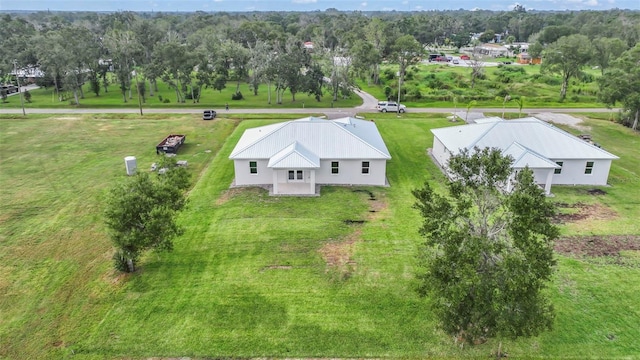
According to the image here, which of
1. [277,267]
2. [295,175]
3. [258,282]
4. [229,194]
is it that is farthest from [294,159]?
[258,282]

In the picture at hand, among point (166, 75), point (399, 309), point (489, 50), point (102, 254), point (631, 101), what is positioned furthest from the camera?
point (489, 50)

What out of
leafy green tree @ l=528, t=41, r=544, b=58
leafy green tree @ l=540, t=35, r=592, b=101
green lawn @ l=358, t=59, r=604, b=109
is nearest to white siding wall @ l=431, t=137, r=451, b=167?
green lawn @ l=358, t=59, r=604, b=109

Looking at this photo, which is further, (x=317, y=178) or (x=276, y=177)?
(x=317, y=178)

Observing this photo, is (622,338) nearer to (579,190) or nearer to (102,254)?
(579,190)

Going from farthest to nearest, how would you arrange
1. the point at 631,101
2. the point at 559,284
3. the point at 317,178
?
1. the point at 631,101
2. the point at 317,178
3. the point at 559,284

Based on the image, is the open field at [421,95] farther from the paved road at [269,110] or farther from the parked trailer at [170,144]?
the parked trailer at [170,144]

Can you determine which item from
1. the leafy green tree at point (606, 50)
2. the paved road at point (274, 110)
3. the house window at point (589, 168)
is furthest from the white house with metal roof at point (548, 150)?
the leafy green tree at point (606, 50)

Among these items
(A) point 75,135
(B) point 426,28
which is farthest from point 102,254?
(B) point 426,28
